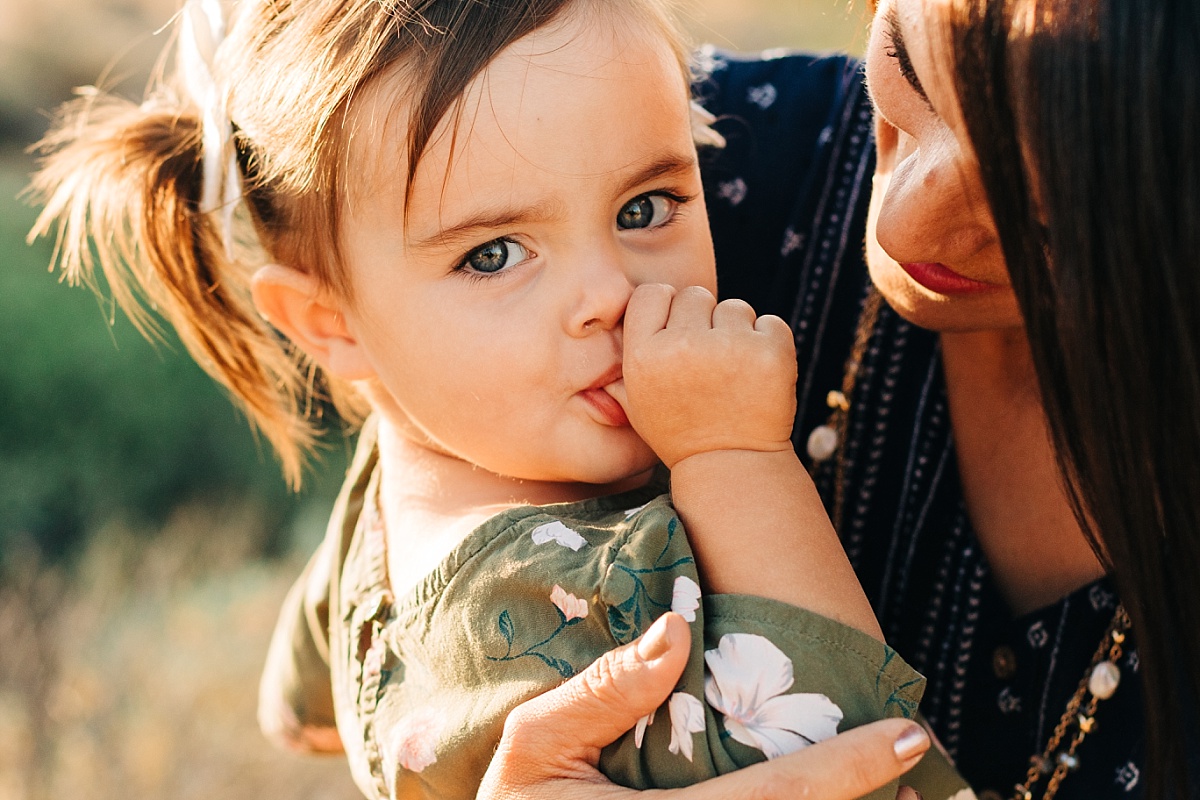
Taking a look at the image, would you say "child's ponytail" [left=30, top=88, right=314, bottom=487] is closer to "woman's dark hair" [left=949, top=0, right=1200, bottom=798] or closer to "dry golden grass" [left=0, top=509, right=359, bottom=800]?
"woman's dark hair" [left=949, top=0, right=1200, bottom=798]

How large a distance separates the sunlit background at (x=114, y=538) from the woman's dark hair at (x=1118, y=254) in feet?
7.86

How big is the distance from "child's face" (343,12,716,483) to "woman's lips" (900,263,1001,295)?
27 cm

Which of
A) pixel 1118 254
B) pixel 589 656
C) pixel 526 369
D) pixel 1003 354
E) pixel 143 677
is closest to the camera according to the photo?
pixel 1118 254

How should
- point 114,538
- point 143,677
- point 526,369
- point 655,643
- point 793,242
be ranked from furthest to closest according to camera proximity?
1. point 114,538
2. point 143,677
3. point 793,242
4. point 526,369
5. point 655,643

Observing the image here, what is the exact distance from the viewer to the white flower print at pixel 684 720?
1.08 meters

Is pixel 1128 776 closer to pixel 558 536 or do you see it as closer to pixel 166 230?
pixel 558 536

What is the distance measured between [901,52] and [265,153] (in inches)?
29.6

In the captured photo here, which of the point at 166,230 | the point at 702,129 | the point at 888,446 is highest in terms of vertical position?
the point at 702,129

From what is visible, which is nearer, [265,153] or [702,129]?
[265,153]

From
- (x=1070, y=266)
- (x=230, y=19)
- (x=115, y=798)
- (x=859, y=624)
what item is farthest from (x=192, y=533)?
(x=1070, y=266)

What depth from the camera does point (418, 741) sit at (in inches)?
48.4

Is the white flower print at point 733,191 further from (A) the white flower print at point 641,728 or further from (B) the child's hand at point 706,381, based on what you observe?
(A) the white flower print at point 641,728

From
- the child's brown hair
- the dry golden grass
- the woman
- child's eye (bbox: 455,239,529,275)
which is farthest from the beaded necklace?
the dry golden grass

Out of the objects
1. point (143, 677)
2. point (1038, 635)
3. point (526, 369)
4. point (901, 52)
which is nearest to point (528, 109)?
point (526, 369)
